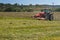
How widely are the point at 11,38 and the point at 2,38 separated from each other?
1.61 feet

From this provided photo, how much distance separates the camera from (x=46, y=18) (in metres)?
24.0

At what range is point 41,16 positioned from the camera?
24.1 metres

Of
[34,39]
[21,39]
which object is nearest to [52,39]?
[34,39]

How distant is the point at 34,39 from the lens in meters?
10.2

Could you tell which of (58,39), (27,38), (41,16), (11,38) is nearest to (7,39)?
(11,38)

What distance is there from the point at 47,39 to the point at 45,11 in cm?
1438

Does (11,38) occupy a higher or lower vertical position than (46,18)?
higher

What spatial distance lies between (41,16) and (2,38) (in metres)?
14.0

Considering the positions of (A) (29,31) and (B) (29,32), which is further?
(A) (29,31)

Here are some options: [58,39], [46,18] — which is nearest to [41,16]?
[46,18]

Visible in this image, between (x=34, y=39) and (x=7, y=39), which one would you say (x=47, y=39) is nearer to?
(x=34, y=39)

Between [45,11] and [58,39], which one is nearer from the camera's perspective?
[58,39]

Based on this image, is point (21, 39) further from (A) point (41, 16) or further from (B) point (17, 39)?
(A) point (41, 16)

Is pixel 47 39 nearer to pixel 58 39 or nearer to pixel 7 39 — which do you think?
pixel 58 39
